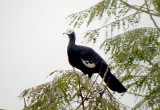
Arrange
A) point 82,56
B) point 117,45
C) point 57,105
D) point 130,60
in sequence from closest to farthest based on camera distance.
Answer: point 57,105 < point 130,60 < point 117,45 < point 82,56

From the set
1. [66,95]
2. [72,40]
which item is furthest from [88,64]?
[66,95]

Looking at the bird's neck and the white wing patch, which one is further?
the bird's neck

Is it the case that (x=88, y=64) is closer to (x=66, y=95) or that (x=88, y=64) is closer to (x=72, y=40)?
(x=72, y=40)

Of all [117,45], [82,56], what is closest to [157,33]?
[117,45]

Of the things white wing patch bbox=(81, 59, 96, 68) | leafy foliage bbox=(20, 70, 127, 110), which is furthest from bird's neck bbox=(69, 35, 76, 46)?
leafy foliage bbox=(20, 70, 127, 110)

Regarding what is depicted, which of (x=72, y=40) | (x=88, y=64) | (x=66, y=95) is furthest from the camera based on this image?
(x=72, y=40)

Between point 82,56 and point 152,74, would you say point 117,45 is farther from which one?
point 82,56

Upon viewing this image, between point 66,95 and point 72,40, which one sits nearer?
point 66,95

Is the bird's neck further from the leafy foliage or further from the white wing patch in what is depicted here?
the leafy foliage

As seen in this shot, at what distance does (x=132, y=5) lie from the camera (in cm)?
296

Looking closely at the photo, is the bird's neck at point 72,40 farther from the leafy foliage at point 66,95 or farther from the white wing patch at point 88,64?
the leafy foliage at point 66,95

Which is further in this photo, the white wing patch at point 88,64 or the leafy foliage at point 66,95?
the white wing patch at point 88,64

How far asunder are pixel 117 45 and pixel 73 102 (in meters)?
1.11

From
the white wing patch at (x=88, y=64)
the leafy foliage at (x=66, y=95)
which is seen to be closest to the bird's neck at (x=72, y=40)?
the white wing patch at (x=88, y=64)
